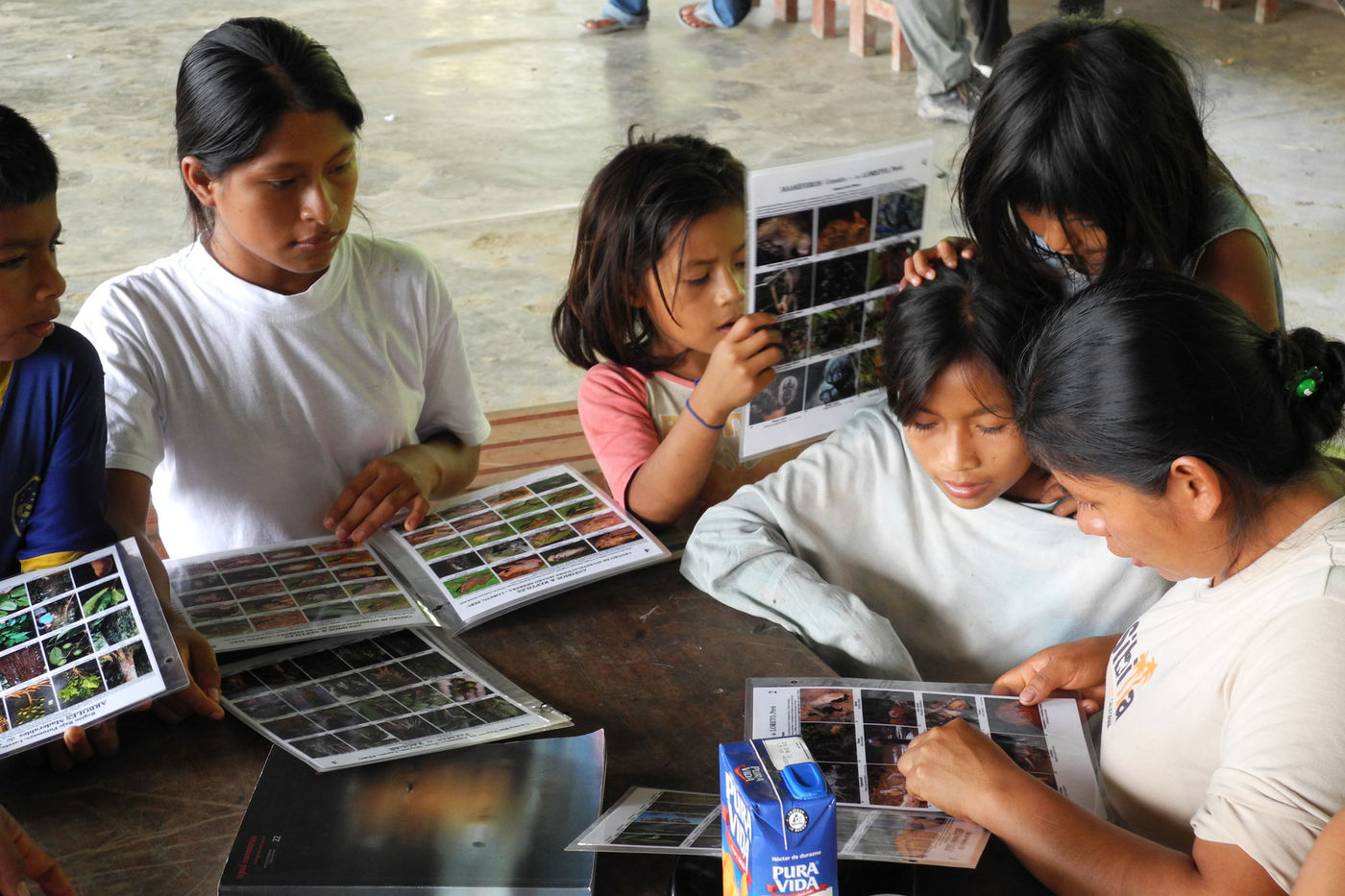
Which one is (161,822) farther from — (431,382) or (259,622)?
(431,382)

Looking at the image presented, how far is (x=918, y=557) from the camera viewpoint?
1.57m

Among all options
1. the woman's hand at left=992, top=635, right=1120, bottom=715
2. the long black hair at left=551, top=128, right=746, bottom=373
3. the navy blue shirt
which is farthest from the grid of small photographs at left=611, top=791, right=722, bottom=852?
the long black hair at left=551, top=128, right=746, bottom=373

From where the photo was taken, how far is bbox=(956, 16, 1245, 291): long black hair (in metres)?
1.37

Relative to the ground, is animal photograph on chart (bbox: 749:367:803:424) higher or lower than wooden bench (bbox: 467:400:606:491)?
higher

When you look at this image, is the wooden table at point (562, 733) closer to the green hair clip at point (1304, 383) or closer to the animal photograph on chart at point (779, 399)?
the animal photograph on chart at point (779, 399)

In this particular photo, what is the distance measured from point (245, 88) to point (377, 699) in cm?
75

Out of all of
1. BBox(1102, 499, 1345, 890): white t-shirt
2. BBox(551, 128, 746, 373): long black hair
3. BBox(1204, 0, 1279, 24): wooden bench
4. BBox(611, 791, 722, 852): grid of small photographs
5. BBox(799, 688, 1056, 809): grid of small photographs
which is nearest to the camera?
BBox(1102, 499, 1345, 890): white t-shirt

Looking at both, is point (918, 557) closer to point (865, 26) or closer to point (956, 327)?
point (956, 327)

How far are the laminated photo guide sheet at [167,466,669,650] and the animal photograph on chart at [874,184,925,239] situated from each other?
1.55ft

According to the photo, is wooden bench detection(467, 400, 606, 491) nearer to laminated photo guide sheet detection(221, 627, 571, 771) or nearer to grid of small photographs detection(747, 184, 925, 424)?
grid of small photographs detection(747, 184, 925, 424)

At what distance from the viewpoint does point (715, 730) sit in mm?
1210

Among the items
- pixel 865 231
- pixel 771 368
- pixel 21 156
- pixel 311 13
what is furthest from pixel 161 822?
A: pixel 311 13

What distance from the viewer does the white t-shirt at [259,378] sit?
5.17ft

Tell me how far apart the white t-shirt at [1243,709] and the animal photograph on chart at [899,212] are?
54 centimetres
